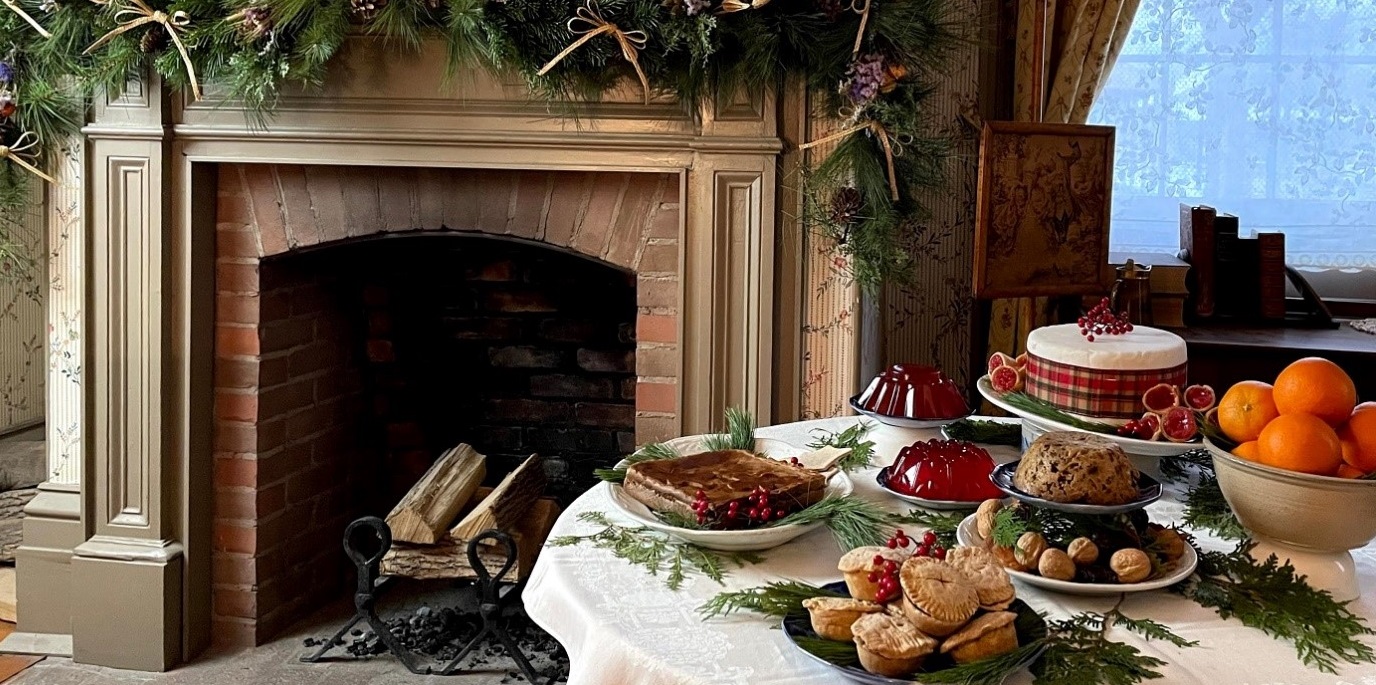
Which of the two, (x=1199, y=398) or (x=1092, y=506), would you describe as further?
(x=1199, y=398)

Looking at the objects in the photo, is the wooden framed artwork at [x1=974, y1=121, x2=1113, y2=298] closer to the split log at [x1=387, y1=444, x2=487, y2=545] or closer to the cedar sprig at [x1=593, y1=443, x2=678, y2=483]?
the cedar sprig at [x1=593, y1=443, x2=678, y2=483]

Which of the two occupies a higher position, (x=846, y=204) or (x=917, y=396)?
(x=846, y=204)

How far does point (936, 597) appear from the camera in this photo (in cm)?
92

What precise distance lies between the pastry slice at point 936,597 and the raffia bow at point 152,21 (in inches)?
74.3

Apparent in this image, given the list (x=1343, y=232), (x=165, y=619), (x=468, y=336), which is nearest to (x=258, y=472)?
(x=165, y=619)

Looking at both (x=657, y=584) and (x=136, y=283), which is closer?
(x=657, y=584)

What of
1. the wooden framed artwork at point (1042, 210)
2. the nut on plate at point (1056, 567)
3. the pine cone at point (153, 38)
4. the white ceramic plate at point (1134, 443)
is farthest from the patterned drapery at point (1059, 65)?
the pine cone at point (153, 38)

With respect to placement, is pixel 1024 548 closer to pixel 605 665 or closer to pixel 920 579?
pixel 920 579

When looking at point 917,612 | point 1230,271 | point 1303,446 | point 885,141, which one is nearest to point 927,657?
point 917,612

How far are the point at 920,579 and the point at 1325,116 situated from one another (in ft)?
7.93

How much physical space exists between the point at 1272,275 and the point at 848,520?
73.8 inches

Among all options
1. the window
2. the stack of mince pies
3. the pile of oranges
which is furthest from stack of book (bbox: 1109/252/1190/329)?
the stack of mince pies

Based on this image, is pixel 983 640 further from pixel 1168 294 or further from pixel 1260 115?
pixel 1260 115

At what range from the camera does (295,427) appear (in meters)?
2.83
